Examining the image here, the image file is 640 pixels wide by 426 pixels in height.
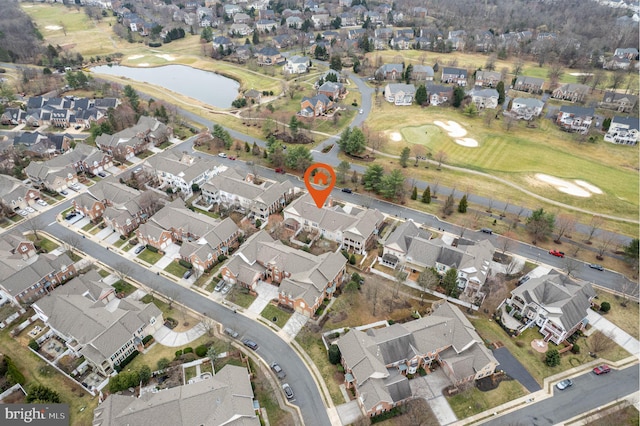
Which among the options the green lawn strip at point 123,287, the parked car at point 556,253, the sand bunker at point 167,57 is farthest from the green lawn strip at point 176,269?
the sand bunker at point 167,57

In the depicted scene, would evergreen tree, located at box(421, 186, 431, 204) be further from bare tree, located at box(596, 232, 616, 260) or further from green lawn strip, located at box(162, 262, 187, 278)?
green lawn strip, located at box(162, 262, 187, 278)

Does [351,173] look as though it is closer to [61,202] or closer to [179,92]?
[61,202]

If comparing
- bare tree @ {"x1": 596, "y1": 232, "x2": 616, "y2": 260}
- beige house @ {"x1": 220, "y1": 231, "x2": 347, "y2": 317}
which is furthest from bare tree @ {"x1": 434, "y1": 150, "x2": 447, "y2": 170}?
beige house @ {"x1": 220, "y1": 231, "x2": 347, "y2": 317}

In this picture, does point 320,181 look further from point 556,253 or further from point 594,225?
point 594,225

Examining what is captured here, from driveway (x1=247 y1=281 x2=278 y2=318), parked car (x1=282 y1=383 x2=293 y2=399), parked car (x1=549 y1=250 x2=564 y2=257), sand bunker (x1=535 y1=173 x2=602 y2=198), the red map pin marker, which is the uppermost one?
the red map pin marker

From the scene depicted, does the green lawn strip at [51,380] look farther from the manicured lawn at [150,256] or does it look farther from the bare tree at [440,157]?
the bare tree at [440,157]

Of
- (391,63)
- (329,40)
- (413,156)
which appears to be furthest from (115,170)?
(329,40)

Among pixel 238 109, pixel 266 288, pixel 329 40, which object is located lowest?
Result: pixel 266 288
